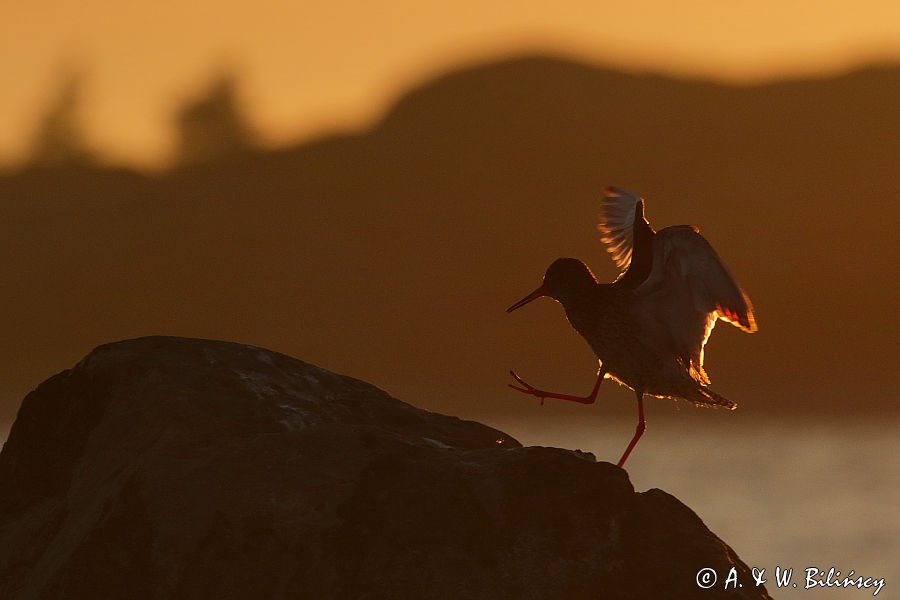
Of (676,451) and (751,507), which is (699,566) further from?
(676,451)

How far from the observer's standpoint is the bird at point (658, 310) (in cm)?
1419

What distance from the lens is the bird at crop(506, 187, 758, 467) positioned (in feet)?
46.5

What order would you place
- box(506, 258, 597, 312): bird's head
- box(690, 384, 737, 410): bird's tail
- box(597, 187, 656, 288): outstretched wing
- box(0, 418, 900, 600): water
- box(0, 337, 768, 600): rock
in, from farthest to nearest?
1. box(0, 418, 900, 600): water
2. box(597, 187, 656, 288): outstretched wing
3. box(506, 258, 597, 312): bird's head
4. box(690, 384, 737, 410): bird's tail
5. box(0, 337, 768, 600): rock

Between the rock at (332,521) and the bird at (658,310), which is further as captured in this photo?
the bird at (658,310)

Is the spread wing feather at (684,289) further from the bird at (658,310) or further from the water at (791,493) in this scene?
the water at (791,493)

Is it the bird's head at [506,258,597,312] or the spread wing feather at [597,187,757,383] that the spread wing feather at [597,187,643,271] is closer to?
the spread wing feather at [597,187,757,383]

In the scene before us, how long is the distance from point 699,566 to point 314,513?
2502 millimetres

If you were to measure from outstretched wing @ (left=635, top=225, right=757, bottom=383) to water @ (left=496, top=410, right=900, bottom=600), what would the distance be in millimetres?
35485

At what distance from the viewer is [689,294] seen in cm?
1432

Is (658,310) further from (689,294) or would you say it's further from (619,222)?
(619,222)

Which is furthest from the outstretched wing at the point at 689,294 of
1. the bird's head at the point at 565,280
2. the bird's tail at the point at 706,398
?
the bird's head at the point at 565,280

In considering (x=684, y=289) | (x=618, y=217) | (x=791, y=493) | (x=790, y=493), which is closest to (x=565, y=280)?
(x=684, y=289)

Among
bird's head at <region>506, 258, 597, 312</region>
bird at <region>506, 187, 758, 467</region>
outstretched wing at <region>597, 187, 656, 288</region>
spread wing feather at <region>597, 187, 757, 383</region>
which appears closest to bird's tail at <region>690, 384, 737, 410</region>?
bird at <region>506, 187, 758, 467</region>

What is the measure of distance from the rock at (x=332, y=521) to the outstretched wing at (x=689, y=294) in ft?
9.10
